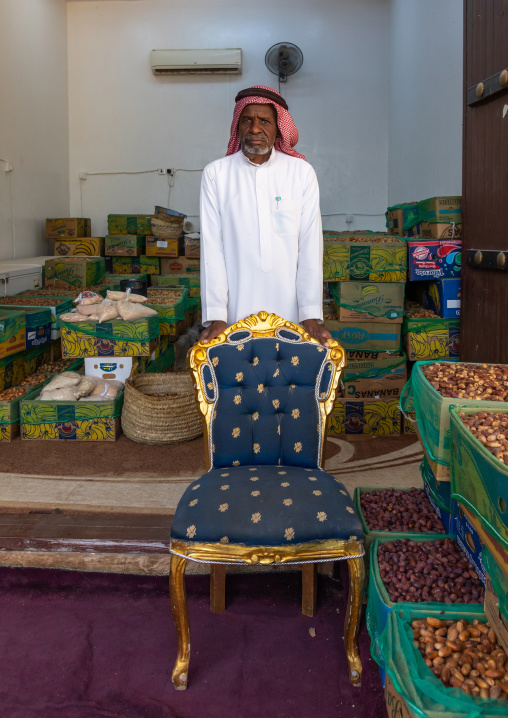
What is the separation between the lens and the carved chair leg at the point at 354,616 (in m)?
1.69

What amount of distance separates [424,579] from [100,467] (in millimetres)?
1919

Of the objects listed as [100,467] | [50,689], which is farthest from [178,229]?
[50,689]

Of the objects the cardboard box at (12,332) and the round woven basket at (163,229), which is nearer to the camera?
the cardboard box at (12,332)

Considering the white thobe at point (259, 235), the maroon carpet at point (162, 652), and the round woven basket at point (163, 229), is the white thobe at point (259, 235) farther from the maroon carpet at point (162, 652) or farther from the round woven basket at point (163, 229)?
the round woven basket at point (163, 229)

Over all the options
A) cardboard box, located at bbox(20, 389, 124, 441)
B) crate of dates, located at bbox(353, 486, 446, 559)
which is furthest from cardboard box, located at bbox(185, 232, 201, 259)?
crate of dates, located at bbox(353, 486, 446, 559)

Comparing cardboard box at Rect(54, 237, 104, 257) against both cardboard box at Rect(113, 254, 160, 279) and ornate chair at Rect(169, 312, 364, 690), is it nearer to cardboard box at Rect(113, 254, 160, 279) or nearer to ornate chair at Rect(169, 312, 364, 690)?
cardboard box at Rect(113, 254, 160, 279)

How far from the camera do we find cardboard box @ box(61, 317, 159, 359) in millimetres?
3666

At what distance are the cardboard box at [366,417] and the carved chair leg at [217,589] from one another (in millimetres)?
1705

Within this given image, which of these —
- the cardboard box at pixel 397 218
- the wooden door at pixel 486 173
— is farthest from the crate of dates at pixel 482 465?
the cardboard box at pixel 397 218

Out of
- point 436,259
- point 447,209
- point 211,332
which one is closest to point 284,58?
point 447,209

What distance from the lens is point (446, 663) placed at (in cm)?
126

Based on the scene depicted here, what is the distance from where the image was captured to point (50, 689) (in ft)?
5.59

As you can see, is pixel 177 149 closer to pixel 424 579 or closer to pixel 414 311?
pixel 414 311

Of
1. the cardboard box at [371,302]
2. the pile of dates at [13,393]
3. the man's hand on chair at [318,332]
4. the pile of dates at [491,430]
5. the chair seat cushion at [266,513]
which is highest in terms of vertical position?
the cardboard box at [371,302]
